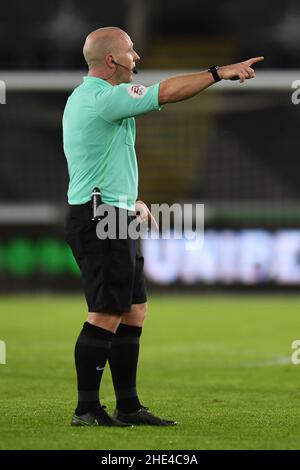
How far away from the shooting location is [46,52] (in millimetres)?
29500

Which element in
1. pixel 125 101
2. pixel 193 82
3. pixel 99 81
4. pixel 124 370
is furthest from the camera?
pixel 124 370

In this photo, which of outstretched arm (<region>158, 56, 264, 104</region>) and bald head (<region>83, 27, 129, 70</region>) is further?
bald head (<region>83, 27, 129, 70</region>)

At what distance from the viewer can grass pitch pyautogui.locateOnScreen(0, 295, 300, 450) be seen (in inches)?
204

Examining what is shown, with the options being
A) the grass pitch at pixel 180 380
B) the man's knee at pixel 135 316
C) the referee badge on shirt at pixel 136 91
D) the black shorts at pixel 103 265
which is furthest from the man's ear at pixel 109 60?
the grass pitch at pixel 180 380

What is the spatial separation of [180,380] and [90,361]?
2.74 meters

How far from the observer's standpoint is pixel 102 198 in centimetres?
560

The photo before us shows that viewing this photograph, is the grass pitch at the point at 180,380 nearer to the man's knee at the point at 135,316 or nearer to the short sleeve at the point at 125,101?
the man's knee at the point at 135,316

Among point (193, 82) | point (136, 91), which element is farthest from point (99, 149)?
point (193, 82)

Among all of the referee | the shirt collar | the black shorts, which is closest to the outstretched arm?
the referee

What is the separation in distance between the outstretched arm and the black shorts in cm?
67

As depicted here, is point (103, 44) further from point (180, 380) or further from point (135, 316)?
point (180, 380)

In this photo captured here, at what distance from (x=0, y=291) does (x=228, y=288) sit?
3816mm

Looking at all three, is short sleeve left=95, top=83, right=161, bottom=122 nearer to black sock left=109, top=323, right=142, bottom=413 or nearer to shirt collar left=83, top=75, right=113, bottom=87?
shirt collar left=83, top=75, right=113, bottom=87

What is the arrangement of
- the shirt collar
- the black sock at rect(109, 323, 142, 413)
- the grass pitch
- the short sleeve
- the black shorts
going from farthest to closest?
1. the black sock at rect(109, 323, 142, 413)
2. the shirt collar
3. the black shorts
4. the short sleeve
5. the grass pitch
